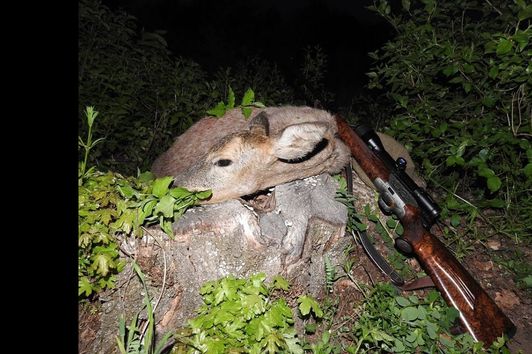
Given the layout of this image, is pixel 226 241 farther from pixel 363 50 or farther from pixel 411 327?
pixel 363 50

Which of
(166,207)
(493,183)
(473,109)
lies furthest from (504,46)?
(166,207)

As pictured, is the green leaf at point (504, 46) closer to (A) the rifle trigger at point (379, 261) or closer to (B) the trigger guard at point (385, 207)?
(B) the trigger guard at point (385, 207)

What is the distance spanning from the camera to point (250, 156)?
11.0ft

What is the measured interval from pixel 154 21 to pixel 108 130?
9.05m

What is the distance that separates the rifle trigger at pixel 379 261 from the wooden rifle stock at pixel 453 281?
267 millimetres

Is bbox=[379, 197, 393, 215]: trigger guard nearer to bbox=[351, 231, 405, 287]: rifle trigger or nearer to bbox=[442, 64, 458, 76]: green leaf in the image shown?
bbox=[351, 231, 405, 287]: rifle trigger

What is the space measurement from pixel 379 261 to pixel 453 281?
64 centimetres

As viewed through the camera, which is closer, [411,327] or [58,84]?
[58,84]

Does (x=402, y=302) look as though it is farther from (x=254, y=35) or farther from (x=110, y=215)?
(x=254, y=35)

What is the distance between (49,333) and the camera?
92cm

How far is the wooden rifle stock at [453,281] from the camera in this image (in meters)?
2.83

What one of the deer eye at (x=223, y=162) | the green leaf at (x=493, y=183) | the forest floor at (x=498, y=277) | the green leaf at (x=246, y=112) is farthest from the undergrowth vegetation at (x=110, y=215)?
the green leaf at (x=493, y=183)

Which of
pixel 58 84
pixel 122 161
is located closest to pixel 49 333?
pixel 58 84

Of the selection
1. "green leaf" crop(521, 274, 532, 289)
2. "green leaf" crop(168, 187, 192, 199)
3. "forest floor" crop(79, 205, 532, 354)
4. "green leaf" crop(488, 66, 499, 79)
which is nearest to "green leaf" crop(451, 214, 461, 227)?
"forest floor" crop(79, 205, 532, 354)
